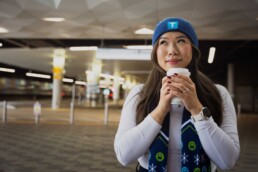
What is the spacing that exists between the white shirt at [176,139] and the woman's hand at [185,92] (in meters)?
0.06

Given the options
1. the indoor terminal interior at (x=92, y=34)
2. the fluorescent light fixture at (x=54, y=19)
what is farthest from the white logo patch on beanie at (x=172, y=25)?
the fluorescent light fixture at (x=54, y=19)

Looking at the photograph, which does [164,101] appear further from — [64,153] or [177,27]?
[64,153]

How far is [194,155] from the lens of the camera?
1178 millimetres

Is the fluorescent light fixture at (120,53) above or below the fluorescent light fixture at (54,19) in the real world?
below

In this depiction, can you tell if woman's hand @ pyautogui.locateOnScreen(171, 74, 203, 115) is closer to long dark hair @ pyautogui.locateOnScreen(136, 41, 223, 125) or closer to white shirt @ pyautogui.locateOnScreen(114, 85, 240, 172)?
white shirt @ pyautogui.locateOnScreen(114, 85, 240, 172)

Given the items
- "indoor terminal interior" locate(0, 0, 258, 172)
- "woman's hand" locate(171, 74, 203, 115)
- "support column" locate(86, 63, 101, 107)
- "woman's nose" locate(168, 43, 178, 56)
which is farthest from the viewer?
"support column" locate(86, 63, 101, 107)

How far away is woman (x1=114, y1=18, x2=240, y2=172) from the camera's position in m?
1.16

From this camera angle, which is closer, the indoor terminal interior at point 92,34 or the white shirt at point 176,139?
the white shirt at point 176,139

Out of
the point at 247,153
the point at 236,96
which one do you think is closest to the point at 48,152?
the point at 247,153

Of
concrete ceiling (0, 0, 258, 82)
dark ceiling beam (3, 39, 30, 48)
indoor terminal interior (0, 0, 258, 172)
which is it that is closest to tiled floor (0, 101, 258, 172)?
indoor terminal interior (0, 0, 258, 172)

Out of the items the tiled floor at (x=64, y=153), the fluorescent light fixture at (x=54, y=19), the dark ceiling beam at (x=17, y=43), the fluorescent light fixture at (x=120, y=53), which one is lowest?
the tiled floor at (x=64, y=153)

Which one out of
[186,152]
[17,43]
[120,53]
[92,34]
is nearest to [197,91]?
[186,152]

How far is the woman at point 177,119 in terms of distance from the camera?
1.16 m

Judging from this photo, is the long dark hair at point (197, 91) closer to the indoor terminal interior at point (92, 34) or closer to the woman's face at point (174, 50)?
the woman's face at point (174, 50)
